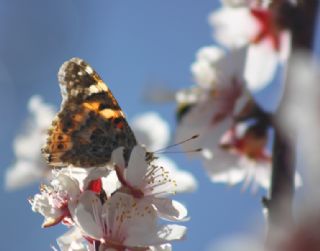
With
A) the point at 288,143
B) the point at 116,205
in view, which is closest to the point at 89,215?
the point at 116,205

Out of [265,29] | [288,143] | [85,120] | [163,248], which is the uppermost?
[85,120]

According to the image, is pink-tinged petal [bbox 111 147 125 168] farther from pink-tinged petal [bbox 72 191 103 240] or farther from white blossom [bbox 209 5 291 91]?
white blossom [bbox 209 5 291 91]

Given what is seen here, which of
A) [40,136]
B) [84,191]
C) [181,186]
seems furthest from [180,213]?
[40,136]

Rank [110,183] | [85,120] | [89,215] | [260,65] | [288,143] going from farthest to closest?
[85,120], [110,183], [89,215], [260,65], [288,143]

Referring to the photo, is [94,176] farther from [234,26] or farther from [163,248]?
[234,26]

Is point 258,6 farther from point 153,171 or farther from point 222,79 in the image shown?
point 153,171

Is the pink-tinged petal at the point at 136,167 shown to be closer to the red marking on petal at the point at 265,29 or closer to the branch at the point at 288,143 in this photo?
the red marking on petal at the point at 265,29

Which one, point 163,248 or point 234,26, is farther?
point 163,248
